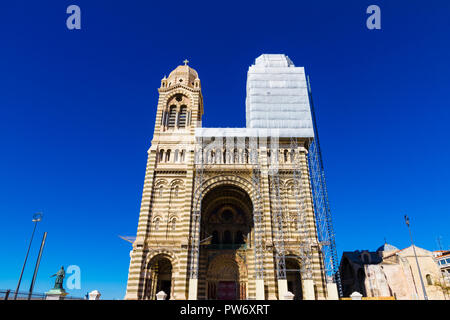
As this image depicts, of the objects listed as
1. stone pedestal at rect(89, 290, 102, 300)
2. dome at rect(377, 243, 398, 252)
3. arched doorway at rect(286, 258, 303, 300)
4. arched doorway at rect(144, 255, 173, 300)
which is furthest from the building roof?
stone pedestal at rect(89, 290, 102, 300)

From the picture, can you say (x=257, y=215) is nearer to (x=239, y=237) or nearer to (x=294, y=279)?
(x=239, y=237)

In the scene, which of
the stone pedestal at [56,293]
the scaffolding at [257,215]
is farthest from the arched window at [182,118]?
the stone pedestal at [56,293]

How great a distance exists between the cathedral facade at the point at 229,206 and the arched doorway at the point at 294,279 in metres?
0.09

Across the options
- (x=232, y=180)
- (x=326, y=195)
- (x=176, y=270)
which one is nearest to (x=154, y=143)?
(x=232, y=180)

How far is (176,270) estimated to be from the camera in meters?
24.6

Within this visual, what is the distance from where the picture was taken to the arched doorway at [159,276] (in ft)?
80.7

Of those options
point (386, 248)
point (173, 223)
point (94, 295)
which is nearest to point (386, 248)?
point (386, 248)

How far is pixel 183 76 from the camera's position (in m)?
34.0

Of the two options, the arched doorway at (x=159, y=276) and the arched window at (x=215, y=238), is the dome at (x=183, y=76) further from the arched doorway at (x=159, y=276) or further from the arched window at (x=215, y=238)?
the arched doorway at (x=159, y=276)

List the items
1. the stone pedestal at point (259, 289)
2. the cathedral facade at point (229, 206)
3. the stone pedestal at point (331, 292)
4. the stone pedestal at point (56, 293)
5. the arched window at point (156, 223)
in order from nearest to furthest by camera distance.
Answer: the stone pedestal at point (259, 289), the stone pedestal at point (331, 292), the cathedral facade at point (229, 206), the stone pedestal at point (56, 293), the arched window at point (156, 223)

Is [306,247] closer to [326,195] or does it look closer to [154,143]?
[326,195]
